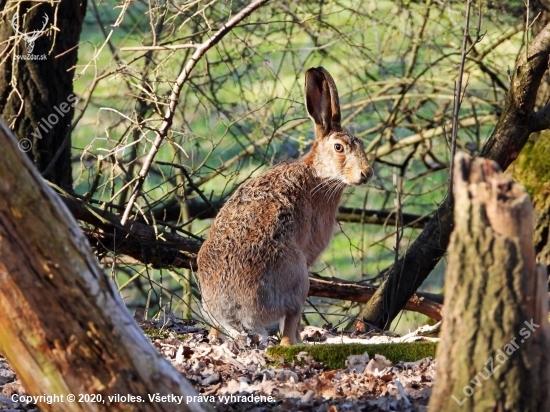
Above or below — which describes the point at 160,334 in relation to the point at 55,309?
below

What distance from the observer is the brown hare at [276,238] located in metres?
6.23

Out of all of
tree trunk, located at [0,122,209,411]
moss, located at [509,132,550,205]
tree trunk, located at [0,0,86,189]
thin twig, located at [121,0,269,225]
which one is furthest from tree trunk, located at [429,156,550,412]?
moss, located at [509,132,550,205]

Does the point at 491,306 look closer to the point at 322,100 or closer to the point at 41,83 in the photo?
the point at 322,100

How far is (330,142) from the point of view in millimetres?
7023

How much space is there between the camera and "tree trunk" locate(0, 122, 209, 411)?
10.9 feet

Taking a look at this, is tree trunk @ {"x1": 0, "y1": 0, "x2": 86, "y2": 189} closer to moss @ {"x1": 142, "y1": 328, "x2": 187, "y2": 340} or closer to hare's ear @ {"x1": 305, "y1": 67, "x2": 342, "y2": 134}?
moss @ {"x1": 142, "y1": 328, "x2": 187, "y2": 340}

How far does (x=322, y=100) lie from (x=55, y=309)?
4.16 m

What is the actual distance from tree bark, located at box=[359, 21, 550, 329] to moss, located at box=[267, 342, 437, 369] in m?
1.61

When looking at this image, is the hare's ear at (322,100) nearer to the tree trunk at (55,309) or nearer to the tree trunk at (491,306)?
the tree trunk at (491,306)

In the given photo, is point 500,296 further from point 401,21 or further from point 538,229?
point 401,21

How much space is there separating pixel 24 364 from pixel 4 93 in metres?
5.00

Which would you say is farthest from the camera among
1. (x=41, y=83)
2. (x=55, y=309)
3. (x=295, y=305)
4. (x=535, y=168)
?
(x=535, y=168)

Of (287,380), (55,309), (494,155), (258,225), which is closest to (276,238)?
(258,225)

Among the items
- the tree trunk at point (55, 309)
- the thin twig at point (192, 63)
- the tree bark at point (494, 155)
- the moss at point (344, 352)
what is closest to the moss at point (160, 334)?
the moss at point (344, 352)
